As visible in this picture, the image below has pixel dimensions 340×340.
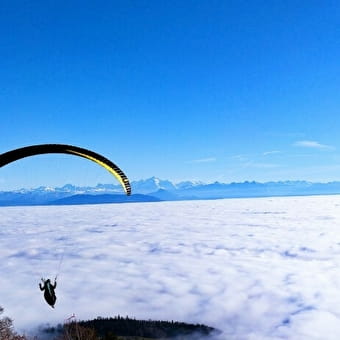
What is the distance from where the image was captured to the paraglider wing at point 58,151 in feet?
26.6

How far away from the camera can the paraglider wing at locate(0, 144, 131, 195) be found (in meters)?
8.10

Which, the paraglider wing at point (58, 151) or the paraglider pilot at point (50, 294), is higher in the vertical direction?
the paraglider wing at point (58, 151)

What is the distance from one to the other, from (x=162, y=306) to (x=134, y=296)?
12401 millimetres

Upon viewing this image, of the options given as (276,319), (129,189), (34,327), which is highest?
(129,189)

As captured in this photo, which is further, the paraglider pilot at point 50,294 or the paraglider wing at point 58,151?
the paraglider pilot at point 50,294

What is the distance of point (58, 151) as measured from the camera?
8273 millimetres

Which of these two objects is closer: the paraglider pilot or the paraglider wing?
the paraglider wing

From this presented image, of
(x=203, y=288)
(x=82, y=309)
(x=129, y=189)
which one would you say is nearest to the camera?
(x=129, y=189)

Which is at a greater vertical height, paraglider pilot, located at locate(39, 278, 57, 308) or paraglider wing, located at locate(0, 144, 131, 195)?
paraglider wing, located at locate(0, 144, 131, 195)

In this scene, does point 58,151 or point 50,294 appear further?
point 50,294

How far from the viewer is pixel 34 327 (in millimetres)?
156625

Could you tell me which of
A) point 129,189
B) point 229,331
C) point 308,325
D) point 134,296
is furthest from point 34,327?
point 129,189

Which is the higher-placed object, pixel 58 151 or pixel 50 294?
pixel 58 151

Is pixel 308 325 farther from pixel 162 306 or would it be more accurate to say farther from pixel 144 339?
pixel 144 339
